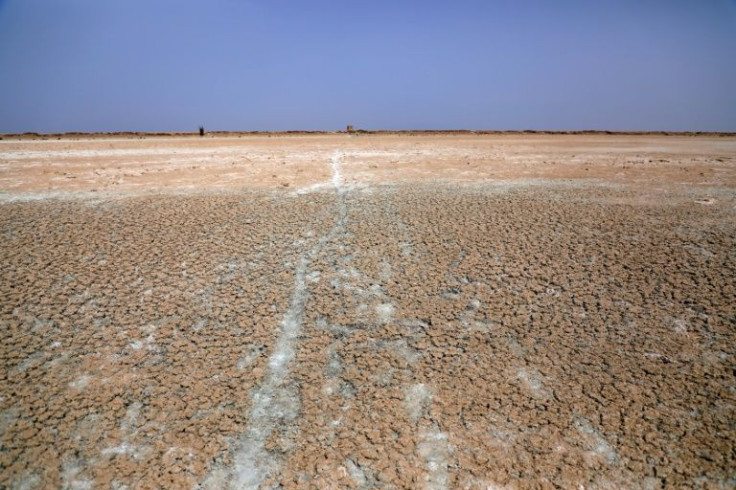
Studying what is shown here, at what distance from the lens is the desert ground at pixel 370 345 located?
1758 mm

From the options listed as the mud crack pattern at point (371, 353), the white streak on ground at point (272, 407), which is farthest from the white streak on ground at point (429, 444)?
the white streak on ground at point (272, 407)

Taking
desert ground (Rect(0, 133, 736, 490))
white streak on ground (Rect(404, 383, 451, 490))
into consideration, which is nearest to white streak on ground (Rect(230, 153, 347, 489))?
desert ground (Rect(0, 133, 736, 490))

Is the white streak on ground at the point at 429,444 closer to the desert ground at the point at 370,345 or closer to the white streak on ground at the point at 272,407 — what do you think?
the desert ground at the point at 370,345

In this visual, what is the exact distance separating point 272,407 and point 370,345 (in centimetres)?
65

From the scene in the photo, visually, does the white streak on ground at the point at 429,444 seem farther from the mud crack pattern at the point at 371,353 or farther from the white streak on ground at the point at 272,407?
the white streak on ground at the point at 272,407

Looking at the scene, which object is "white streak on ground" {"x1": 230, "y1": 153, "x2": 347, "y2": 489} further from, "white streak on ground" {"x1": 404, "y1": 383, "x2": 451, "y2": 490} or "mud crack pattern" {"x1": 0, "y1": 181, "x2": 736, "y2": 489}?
"white streak on ground" {"x1": 404, "y1": 383, "x2": 451, "y2": 490}

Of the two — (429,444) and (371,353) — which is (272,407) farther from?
(429,444)

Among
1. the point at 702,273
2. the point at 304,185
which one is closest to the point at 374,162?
the point at 304,185

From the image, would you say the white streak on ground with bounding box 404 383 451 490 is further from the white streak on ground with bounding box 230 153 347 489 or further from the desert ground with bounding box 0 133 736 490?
the white streak on ground with bounding box 230 153 347 489

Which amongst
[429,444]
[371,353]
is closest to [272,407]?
[371,353]

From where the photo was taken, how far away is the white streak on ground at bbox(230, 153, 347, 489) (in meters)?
1.72

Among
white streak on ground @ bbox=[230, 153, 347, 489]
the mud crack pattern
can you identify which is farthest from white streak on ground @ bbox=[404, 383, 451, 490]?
white streak on ground @ bbox=[230, 153, 347, 489]

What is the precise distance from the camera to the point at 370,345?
2.46 meters

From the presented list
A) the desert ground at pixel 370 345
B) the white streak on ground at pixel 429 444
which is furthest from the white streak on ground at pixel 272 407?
the white streak on ground at pixel 429 444
